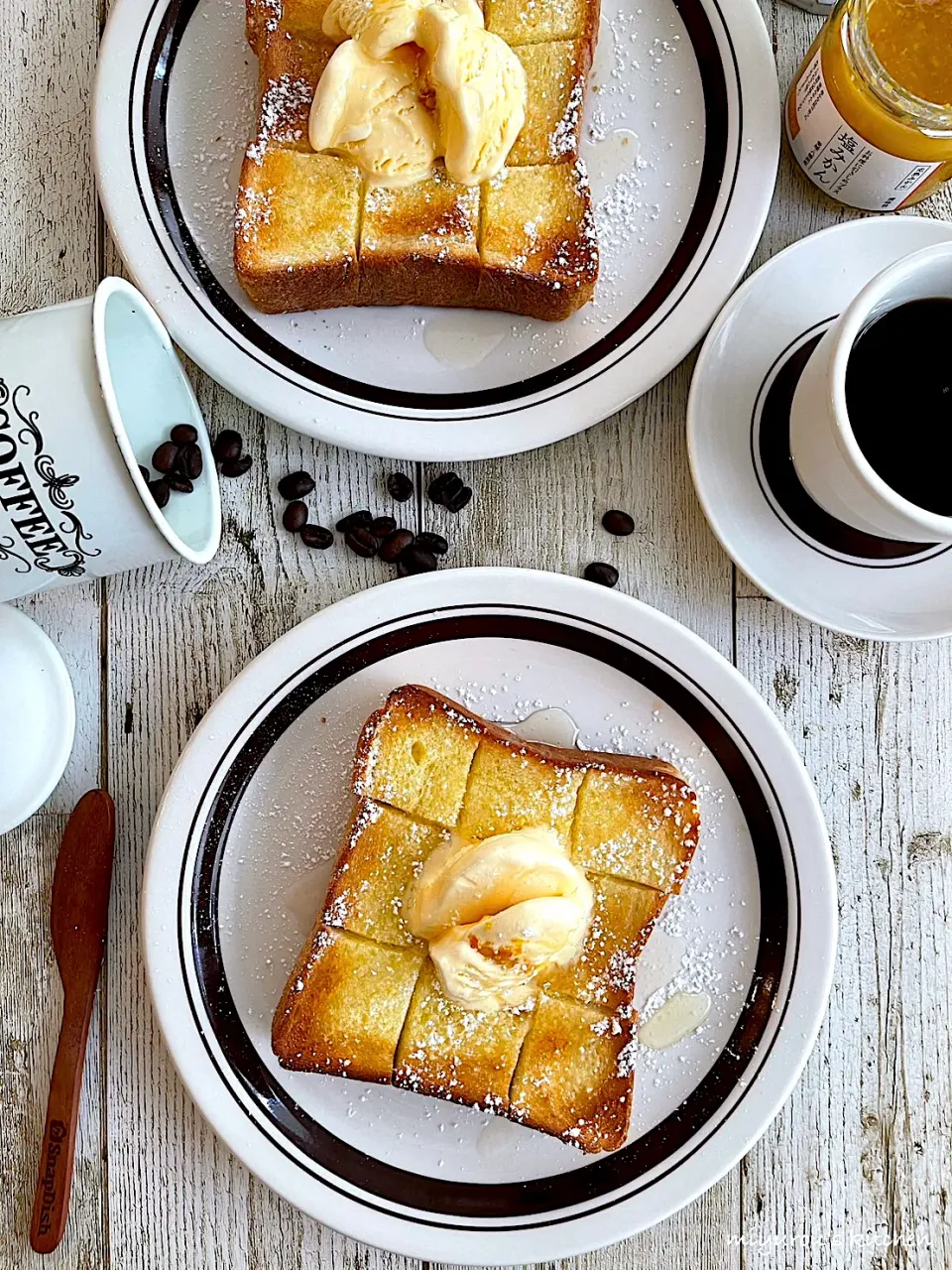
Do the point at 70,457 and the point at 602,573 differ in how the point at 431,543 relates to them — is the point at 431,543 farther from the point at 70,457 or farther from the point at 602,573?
the point at 70,457

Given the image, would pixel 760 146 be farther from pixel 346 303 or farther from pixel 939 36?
pixel 346 303

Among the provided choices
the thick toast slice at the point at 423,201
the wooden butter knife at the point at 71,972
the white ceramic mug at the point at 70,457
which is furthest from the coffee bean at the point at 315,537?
the wooden butter knife at the point at 71,972

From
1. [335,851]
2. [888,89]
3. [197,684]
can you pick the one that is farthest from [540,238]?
[335,851]

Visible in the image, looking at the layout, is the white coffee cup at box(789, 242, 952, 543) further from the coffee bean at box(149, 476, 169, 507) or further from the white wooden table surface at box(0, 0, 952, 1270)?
the coffee bean at box(149, 476, 169, 507)

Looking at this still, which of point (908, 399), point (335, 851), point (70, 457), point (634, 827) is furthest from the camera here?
point (335, 851)

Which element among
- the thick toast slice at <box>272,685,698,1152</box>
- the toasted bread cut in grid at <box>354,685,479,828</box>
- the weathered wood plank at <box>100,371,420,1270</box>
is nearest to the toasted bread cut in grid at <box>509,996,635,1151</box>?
the thick toast slice at <box>272,685,698,1152</box>

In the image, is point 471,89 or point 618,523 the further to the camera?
point 618,523
